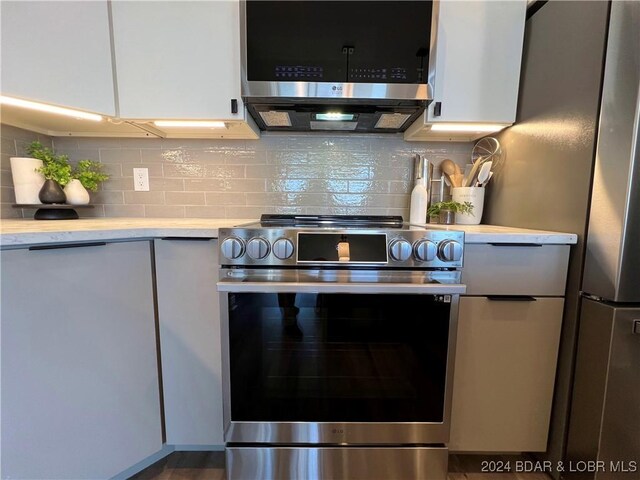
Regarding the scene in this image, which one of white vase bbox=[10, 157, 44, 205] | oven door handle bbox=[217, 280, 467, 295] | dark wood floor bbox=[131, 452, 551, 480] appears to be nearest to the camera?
oven door handle bbox=[217, 280, 467, 295]

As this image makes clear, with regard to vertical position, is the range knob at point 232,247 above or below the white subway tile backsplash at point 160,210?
below

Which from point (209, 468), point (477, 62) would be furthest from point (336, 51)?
point (209, 468)

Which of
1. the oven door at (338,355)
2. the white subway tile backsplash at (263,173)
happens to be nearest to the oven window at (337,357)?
the oven door at (338,355)

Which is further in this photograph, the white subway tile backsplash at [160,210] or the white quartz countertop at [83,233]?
the white subway tile backsplash at [160,210]

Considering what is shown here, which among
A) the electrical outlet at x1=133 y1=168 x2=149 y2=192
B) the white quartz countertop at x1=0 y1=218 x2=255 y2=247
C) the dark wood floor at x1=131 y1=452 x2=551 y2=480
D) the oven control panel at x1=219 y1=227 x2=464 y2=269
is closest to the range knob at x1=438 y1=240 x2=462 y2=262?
the oven control panel at x1=219 y1=227 x2=464 y2=269

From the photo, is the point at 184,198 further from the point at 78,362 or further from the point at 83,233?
the point at 78,362

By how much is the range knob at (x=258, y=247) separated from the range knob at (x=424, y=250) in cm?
51

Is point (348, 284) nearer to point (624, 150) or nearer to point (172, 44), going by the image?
point (624, 150)

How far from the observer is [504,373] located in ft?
3.62

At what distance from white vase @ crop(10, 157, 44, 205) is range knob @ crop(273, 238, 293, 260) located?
1.21 metres

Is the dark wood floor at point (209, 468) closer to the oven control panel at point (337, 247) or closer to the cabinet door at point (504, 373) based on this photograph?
the cabinet door at point (504, 373)

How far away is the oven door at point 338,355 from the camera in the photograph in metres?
0.97

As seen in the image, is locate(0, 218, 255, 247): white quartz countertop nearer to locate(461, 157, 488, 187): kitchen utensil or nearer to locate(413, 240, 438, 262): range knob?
locate(413, 240, 438, 262): range knob

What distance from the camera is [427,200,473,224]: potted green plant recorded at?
1420 millimetres
